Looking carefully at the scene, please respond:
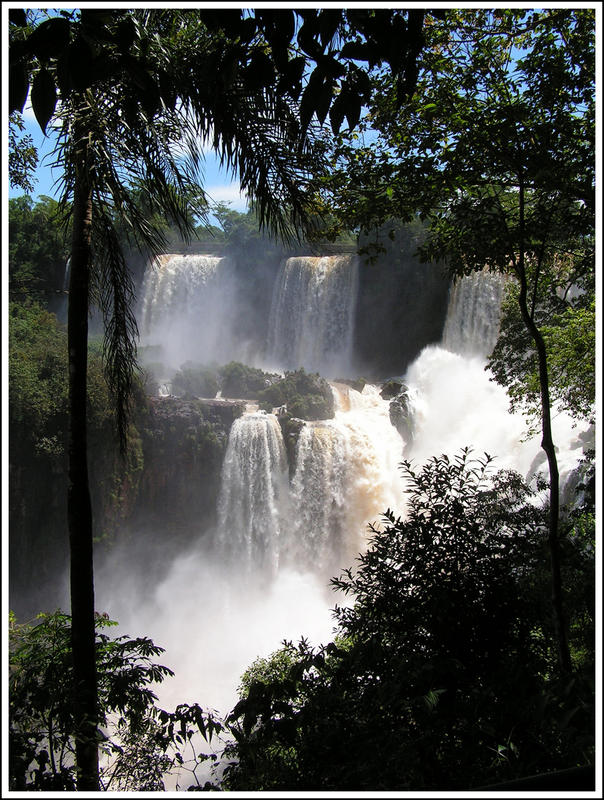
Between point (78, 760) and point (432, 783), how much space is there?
1.49 meters

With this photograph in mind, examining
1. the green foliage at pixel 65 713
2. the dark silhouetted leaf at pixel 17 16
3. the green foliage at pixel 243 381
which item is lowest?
the green foliage at pixel 65 713

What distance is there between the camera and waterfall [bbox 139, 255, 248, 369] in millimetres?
17125

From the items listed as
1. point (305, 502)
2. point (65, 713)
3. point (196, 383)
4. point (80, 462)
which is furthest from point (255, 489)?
point (65, 713)

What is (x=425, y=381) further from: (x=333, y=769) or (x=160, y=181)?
(x=333, y=769)

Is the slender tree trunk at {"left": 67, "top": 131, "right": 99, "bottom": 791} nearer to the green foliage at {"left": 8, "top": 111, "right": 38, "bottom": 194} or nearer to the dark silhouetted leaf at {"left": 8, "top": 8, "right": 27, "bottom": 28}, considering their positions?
the dark silhouetted leaf at {"left": 8, "top": 8, "right": 27, "bottom": 28}

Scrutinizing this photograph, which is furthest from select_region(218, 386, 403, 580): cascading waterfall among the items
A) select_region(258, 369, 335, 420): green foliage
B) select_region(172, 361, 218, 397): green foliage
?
select_region(172, 361, 218, 397): green foliage

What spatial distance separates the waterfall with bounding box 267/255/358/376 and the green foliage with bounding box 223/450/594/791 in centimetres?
1258

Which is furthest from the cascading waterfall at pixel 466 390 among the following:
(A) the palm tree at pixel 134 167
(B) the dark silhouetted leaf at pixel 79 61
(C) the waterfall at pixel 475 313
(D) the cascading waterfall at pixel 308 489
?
(B) the dark silhouetted leaf at pixel 79 61

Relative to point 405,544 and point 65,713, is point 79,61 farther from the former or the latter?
point 65,713

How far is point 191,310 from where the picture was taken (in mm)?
17438

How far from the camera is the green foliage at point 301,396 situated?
12086 millimetres

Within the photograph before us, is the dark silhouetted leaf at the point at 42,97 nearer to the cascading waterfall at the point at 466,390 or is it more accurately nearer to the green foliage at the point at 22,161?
the green foliage at the point at 22,161

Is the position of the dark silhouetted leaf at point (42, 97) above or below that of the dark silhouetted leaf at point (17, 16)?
below

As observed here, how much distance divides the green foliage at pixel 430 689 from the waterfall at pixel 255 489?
8949 millimetres
